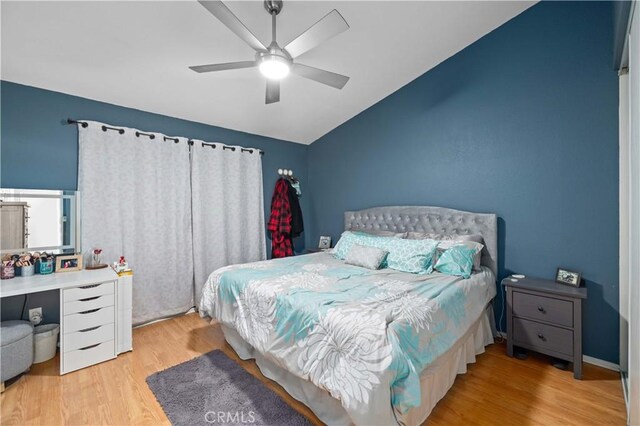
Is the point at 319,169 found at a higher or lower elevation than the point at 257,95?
lower

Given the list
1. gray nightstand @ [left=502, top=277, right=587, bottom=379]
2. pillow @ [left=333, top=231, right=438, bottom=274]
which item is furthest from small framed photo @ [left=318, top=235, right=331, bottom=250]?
gray nightstand @ [left=502, top=277, right=587, bottom=379]

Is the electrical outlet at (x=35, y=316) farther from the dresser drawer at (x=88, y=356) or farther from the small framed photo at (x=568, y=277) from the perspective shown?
the small framed photo at (x=568, y=277)

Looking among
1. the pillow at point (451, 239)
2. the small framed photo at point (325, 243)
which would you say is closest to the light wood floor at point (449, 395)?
the pillow at point (451, 239)

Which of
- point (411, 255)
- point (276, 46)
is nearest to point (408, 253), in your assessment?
point (411, 255)

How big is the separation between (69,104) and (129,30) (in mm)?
1236

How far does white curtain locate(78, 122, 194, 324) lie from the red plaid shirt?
1.25 metres

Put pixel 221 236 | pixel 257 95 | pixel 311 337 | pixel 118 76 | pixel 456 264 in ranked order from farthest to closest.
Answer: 1. pixel 221 236
2. pixel 257 95
3. pixel 118 76
4. pixel 456 264
5. pixel 311 337

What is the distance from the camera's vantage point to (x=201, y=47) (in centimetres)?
240

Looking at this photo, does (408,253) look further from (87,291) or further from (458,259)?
(87,291)

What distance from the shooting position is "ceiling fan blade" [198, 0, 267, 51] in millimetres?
1518

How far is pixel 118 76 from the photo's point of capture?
8.58 feet

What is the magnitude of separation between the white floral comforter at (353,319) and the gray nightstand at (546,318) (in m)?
0.25

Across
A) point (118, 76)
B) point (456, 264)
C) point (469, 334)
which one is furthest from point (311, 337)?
point (118, 76)

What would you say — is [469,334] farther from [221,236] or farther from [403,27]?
[221,236]
